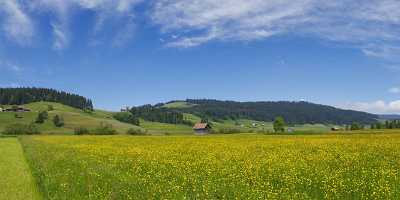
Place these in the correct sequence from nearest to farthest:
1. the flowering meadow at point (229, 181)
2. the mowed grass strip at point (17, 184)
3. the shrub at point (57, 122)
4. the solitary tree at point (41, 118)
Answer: the flowering meadow at point (229, 181) < the mowed grass strip at point (17, 184) < the shrub at point (57, 122) < the solitary tree at point (41, 118)

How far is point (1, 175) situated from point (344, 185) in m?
18.8

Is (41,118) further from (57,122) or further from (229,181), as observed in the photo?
(229,181)

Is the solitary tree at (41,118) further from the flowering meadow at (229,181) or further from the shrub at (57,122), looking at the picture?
the flowering meadow at (229,181)

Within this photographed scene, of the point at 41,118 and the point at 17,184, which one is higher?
the point at 41,118

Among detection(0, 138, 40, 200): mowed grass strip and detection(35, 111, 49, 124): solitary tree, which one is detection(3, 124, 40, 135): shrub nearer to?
detection(35, 111, 49, 124): solitary tree

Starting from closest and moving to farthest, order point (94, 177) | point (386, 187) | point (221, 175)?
1. point (386, 187)
2. point (221, 175)
3. point (94, 177)

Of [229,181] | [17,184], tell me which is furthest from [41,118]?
[229,181]

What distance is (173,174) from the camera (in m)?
22.2

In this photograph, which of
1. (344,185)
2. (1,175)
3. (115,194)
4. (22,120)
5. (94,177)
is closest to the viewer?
(344,185)

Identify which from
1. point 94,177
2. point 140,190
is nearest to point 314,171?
point 140,190

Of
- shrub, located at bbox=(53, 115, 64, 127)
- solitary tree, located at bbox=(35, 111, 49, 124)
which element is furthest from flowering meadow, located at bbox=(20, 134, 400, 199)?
solitary tree, located at bbox=(35, 111, 49, 124)

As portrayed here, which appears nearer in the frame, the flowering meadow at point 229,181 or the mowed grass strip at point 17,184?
the flowering meadow at point 229,181

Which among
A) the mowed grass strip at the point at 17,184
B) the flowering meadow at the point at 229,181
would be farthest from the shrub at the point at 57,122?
the flowering meadow at the point at 229,181

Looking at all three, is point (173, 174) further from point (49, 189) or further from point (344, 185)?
point (344, 185)
